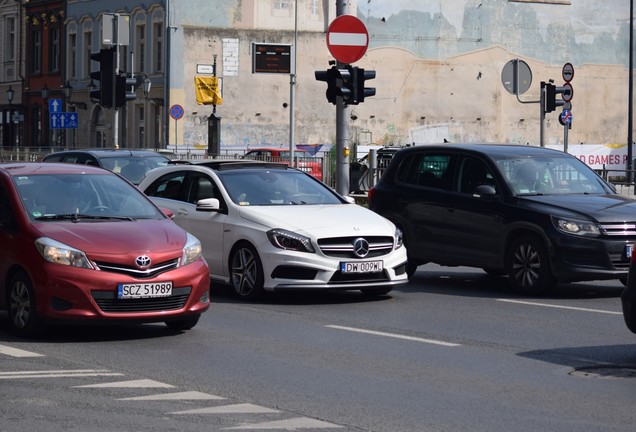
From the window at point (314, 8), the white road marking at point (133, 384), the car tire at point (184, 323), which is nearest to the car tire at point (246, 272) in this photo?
the car tire at point (184, 323)

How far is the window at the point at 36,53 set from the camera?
78.4 meters

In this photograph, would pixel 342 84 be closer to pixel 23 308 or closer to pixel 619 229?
pixel 619 229

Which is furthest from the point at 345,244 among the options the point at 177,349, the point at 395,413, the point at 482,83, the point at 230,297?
Answer: the point at 482,83

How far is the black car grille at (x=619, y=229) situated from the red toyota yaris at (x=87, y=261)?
17.4 feet

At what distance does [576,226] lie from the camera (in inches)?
629

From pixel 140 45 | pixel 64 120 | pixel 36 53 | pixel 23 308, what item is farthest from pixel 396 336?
pixel 36 53

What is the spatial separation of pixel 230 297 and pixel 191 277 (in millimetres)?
3702

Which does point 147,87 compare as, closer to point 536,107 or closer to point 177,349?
point 536,107

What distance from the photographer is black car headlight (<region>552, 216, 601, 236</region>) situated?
1586cm

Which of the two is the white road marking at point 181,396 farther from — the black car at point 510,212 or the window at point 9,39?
the window at point 9,39

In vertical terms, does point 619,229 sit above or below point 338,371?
above

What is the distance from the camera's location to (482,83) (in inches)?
2783

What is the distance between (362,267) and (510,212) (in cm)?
238

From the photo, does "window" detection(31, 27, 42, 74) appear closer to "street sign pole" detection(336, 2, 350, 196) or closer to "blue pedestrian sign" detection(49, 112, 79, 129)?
"blue pedestrian sign" detection(49, 112, 79, 129)
